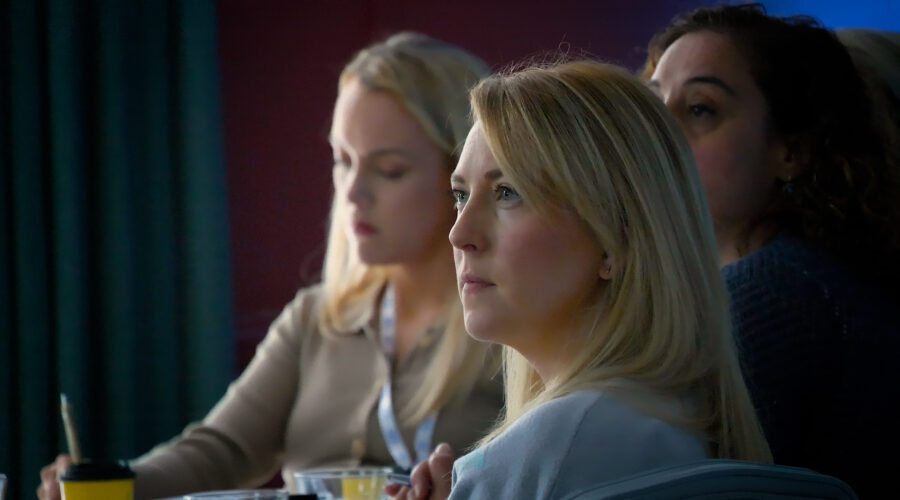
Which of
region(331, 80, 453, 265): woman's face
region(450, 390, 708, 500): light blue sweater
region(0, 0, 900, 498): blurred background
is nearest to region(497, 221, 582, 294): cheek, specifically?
region(450, 390, 708, 500): light blue sweater

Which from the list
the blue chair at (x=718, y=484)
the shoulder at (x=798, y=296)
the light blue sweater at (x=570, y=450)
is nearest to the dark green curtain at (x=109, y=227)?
the shoulder at (x=798, y=296)

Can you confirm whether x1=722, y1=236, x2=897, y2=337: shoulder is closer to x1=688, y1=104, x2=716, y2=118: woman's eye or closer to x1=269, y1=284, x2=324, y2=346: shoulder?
x1=688, y1=104, x2=716, y2=118: woman's eye

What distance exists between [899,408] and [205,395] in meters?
2.19

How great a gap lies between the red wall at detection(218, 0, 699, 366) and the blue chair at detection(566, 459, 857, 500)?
2.57m

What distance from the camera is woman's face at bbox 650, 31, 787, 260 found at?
5.75ft

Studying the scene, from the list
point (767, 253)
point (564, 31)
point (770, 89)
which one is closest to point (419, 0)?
point (564, 31)

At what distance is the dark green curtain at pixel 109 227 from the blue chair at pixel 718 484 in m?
2.51

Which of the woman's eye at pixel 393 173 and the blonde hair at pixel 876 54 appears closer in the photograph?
the blonde hair at pixel 876 54

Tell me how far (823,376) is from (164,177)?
2.24 m

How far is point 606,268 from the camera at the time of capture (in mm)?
1170

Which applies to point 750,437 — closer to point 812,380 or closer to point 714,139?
point 812,380

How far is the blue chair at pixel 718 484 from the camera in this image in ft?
2.62

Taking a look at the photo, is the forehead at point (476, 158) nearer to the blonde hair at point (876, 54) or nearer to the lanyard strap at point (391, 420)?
the lanyard strap at point (391, 420)

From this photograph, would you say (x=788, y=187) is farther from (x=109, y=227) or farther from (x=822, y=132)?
(x=109, y=227)
